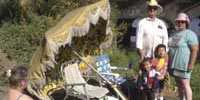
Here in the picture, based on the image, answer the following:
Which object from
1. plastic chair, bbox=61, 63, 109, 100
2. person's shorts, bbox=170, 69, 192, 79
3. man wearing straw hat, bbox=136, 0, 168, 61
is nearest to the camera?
person's shorts, bbox=170, 69, 192, 79

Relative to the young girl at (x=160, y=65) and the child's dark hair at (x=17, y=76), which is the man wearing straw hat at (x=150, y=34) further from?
the child's dark hair at (x=17, y=76)

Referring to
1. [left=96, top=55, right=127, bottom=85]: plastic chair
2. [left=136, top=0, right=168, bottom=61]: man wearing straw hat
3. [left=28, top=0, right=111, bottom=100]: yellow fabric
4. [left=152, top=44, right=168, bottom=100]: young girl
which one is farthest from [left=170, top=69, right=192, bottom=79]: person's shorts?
[left=96, top=55, right=127, bottom=85]: plastic chair

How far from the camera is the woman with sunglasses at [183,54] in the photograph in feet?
37.2

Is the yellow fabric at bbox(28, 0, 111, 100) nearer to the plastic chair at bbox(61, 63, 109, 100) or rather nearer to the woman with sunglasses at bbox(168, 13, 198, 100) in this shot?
the plastic chair at bbox(61, 63, 109, 100)

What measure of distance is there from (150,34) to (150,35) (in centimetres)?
3

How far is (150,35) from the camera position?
11.8 metres

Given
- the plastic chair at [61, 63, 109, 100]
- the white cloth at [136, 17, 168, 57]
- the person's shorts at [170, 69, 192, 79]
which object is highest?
the white cloth at [136, 17, 168, 57]

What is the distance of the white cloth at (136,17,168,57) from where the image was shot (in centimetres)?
1175

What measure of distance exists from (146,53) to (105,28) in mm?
1444

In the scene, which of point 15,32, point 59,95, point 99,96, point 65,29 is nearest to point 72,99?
point 59,95

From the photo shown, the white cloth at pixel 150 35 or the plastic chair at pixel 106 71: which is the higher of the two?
the white cloth at pixel 150 35

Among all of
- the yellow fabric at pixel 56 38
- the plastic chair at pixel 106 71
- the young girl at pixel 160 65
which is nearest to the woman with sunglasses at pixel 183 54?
the young girl at pixel 160 65

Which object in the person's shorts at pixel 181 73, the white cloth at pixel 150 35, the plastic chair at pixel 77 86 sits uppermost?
the white cloth at pixel 150 35

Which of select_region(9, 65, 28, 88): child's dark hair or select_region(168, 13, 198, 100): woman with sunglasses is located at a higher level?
select_region(9, 65, 28, 88): child's dark hair
